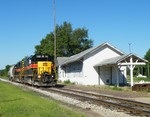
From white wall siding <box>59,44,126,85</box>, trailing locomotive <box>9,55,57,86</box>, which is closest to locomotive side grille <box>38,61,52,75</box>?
trailing locomotive <box>9,55,57,86</box>

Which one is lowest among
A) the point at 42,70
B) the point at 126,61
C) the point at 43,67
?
the point at 42,70

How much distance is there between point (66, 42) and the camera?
9712cm

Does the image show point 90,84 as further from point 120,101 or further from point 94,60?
point 120,101

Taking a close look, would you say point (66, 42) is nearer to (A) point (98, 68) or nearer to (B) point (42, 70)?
(A) point (98, 68)

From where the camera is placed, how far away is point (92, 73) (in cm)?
4422

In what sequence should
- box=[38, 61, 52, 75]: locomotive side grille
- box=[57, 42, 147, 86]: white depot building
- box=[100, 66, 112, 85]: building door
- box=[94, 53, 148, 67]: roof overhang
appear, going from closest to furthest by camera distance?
1. box=[94, 53, 148, 67]: roof overhang
2. box=[38, 61, 52, 75]: locomotive side grille
3. box=[57, 42, 147, 86]: white depot building
4. box=[100, 66, 112, 85]: building door

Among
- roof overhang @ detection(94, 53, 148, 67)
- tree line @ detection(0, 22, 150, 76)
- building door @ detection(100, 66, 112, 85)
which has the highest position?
tree line @ detection(0, 22, 150, 76)

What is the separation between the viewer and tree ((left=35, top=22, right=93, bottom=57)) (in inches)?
3744

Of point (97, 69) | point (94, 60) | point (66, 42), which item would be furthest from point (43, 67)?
point (66, 42)

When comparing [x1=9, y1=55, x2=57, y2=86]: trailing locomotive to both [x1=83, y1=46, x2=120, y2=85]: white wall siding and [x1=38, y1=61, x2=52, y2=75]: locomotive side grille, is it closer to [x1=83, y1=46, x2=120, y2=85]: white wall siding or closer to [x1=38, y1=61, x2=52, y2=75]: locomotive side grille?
[x1=38, y1=61, x2=52, y2=75]: locomotive side grille

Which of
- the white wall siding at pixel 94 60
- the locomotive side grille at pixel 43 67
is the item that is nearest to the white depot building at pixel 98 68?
the white wall siding at pixel 94 60

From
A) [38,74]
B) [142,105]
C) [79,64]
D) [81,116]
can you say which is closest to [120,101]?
[142,105]

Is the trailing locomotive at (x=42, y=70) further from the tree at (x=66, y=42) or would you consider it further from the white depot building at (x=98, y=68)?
the tree at (x=66, y=42)

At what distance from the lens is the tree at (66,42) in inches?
3744
